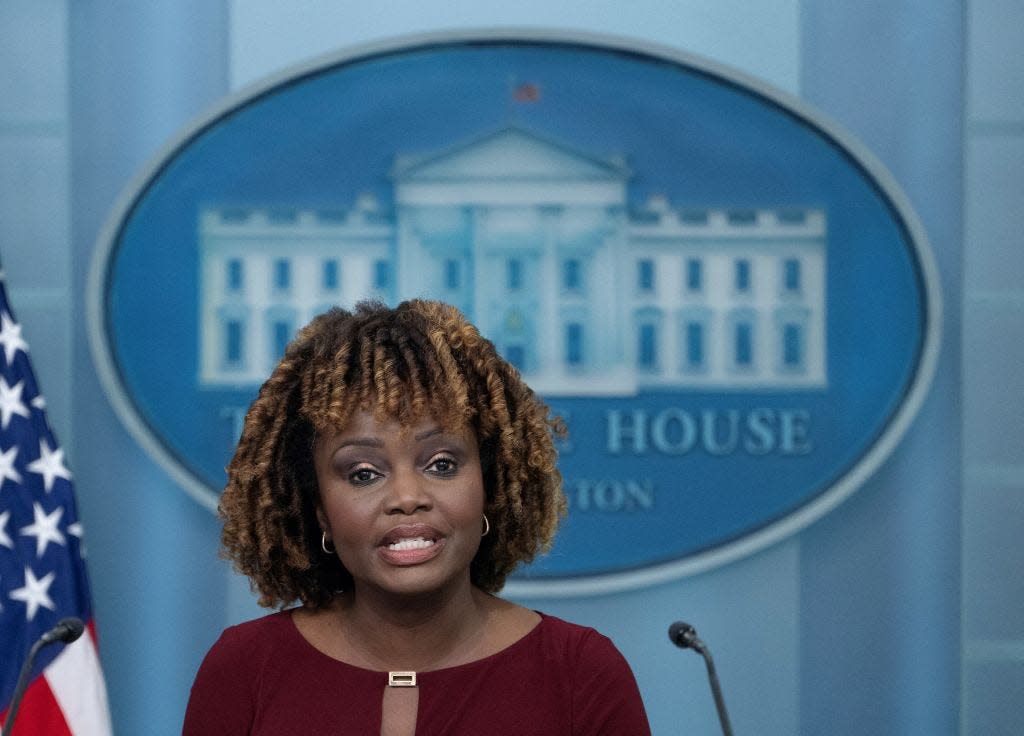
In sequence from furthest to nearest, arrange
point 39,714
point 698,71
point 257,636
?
point 698,71
point 39,714
point 257,636

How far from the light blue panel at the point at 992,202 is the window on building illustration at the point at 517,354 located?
2.99 ft

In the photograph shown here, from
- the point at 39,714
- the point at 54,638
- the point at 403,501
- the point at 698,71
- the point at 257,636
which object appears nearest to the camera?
the point at 403,501

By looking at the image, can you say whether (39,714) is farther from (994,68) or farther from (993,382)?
(994,68)

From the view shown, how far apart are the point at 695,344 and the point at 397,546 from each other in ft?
4.63

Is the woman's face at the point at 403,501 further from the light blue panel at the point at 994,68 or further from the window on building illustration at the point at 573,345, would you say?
the light blue panel at the point at 994,68

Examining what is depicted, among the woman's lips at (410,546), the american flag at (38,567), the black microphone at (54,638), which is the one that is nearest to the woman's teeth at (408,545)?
the woman's lips at (410,546)

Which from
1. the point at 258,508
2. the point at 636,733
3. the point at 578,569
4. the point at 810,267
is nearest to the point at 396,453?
the point at 258,508

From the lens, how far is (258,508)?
60.4 inches

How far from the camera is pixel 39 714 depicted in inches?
94.3

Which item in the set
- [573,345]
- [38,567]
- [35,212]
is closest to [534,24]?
[573,345]

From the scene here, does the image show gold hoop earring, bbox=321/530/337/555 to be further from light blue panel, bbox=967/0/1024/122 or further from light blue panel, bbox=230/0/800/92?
light blue panel, bbox=967/0/1024/122

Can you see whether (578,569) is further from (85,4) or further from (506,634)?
(85,4)

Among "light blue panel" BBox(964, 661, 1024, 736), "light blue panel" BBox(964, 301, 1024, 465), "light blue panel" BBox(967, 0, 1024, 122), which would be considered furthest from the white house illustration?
"light blue panel" BBox(964, 661, 1024, 736)

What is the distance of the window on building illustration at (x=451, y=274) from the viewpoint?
2.69 m
